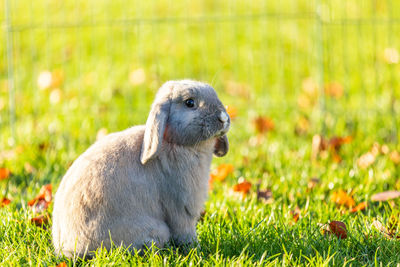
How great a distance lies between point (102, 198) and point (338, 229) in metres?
1.21

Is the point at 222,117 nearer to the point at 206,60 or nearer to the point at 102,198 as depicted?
the point at 102,198

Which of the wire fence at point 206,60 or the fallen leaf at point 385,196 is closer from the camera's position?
the fallen leaf at point 385,196

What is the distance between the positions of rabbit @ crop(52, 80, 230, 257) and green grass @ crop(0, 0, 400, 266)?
0.10 metres

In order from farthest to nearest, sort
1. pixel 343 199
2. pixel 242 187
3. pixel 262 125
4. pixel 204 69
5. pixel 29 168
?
pixel 204 69, pixel 262 125, pixel 29 168, pixel 242 187, pixel 343 199

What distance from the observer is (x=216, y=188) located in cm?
370

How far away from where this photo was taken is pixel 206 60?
6062mm

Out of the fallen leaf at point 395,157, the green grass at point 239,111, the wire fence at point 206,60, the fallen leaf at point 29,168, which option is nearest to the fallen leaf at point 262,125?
the green grass at point 239,111

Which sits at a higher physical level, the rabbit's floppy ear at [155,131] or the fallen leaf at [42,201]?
the rabbit's floppy ear at [155,131]

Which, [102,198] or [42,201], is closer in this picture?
[102,198]

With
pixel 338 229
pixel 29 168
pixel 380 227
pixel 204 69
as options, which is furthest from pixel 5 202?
pixel 204 69

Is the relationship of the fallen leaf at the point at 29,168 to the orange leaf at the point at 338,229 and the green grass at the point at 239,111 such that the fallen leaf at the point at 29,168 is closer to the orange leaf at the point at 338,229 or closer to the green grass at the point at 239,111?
the green grass at the point at 239,111

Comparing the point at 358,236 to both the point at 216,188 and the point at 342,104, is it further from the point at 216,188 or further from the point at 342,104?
the point at 342,104

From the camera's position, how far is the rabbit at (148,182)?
7.84 ft

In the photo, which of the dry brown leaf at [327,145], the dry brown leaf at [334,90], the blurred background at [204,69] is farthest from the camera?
the dry brown leaf at [334,90]
